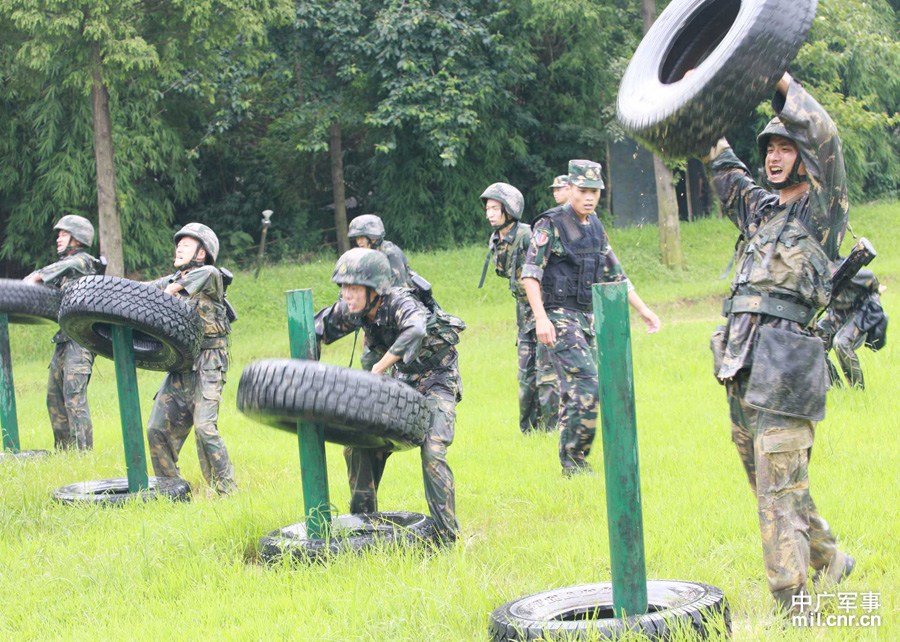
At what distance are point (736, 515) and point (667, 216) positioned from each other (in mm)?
16880

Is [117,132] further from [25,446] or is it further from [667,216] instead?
[25,446]

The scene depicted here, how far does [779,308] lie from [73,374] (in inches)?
286

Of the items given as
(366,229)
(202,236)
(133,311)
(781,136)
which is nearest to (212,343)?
(202,236)

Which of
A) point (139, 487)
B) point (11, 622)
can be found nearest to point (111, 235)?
point (139, 487)

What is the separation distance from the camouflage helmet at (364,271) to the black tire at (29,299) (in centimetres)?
444

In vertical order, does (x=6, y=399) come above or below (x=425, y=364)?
below

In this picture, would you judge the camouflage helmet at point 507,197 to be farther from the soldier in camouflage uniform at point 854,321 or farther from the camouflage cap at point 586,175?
the soldier in camouflage uniform at point 854,321

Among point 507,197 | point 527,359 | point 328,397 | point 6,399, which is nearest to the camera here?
point 328,397

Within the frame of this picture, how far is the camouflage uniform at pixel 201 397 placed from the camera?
8453 millimetres

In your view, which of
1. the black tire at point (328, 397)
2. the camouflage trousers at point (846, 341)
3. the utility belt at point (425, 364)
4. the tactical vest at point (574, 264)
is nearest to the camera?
the black tire at point (328, 397)

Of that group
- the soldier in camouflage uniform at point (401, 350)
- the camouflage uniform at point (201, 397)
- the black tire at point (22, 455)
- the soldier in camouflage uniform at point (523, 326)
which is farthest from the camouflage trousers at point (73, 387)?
the soldier in camouflage uniform at point (401, 350)

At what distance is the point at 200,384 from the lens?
850 cm

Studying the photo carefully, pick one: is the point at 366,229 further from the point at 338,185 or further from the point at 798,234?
the point at 338,185

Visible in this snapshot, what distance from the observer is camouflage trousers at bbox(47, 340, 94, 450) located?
10.4m
